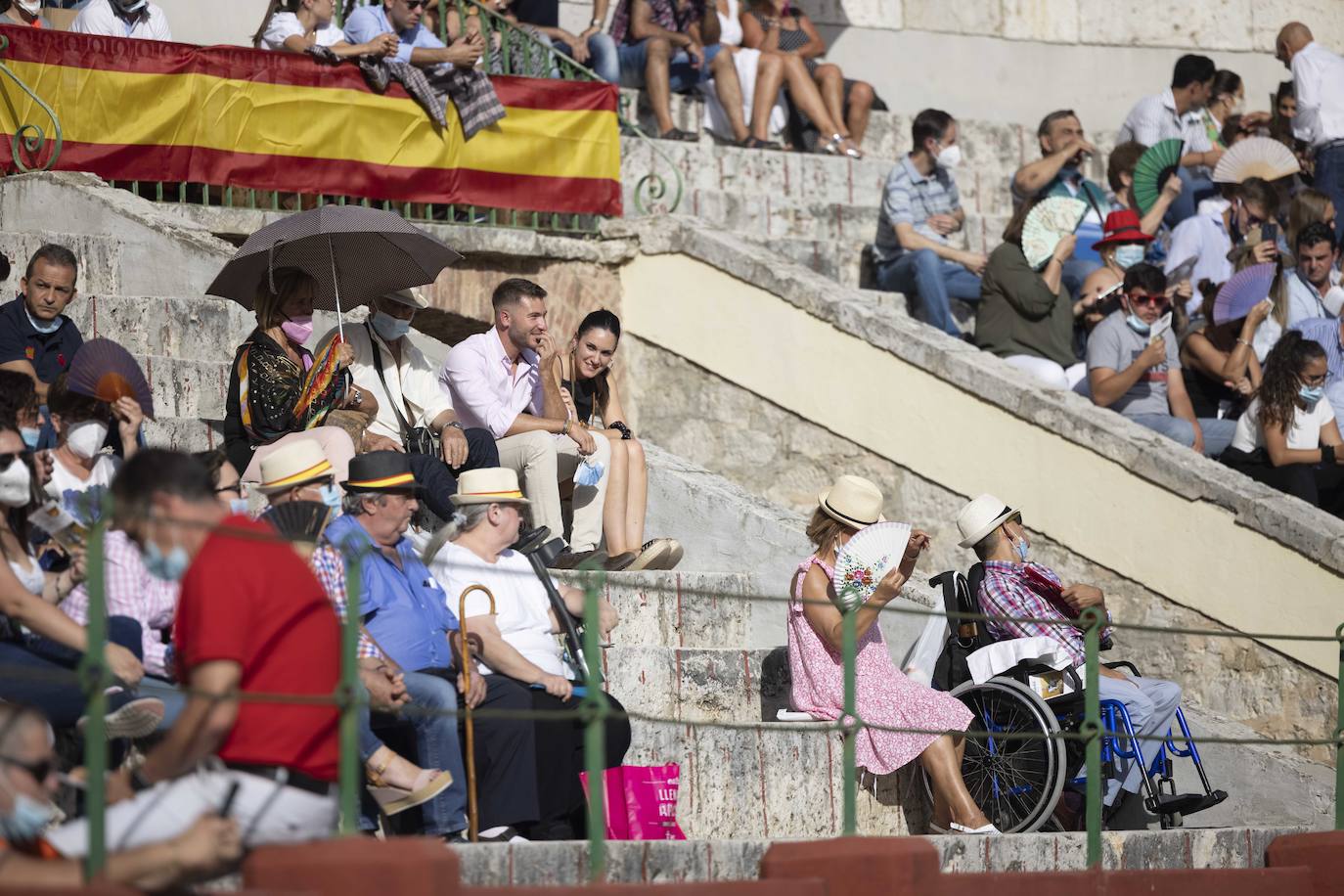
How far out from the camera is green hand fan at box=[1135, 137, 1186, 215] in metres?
14.0

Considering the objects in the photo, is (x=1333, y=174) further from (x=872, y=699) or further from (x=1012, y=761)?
(x=872, y=699)

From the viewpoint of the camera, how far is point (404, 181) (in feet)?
39.5

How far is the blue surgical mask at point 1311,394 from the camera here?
10930mm

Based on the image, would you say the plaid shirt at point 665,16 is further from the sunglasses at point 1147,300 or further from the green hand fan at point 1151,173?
the sunglasses at point 1147,300

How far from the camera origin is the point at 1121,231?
41.8 ft

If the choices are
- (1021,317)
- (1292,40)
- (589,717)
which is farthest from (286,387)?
(1292,40)

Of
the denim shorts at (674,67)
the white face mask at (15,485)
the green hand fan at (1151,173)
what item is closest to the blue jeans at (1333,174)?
the green hand fan at (1151,173)

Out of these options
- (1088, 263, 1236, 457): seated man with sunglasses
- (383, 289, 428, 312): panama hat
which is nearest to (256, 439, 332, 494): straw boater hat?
Answer: (383, 289, 428, 312): panama hat

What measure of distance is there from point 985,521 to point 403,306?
284 cm

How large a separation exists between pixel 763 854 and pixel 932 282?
22.3 ft

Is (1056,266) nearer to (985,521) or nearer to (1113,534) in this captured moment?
(1113,534)

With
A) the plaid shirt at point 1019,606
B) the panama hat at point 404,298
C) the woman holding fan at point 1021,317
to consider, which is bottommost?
the plaid shirt at point 1019,606

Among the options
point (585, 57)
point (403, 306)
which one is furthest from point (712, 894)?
point (585, 57)

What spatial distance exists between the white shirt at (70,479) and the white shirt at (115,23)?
478 cm
